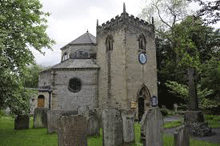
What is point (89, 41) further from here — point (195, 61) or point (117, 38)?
point (195, 61)

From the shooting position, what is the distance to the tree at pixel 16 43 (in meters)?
8.40

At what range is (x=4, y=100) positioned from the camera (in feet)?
28.3

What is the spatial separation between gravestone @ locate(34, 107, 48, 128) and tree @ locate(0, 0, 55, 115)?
2179 mm

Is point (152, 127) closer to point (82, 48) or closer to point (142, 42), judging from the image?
point (142, 42)

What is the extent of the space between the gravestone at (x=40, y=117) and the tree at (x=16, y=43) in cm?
218

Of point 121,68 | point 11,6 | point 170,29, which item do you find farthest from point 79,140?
point 170,29

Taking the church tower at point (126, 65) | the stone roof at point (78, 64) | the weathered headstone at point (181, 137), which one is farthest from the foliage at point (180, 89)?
the weathered headstone at point (181, 137)

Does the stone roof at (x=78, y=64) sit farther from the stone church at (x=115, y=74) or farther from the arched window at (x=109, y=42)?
the arched window at (x=109, y=42)

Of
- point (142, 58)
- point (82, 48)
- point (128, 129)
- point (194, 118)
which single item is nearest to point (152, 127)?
point (128, 129)

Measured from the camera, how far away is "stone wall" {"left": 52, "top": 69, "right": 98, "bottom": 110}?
17.6 metres

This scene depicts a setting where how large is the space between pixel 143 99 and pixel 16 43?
42.3 feet

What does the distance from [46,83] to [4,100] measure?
15.0 metres

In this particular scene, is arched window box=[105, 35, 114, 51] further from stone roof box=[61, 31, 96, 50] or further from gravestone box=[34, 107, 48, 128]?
gravestone box=[34, 107, 48, 128]

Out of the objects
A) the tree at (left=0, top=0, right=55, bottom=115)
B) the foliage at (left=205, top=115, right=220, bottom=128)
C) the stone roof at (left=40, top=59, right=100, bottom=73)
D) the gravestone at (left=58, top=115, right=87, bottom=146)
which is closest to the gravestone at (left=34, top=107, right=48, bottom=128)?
the tree at (left=0, top=0, right=55, bottom=115)
